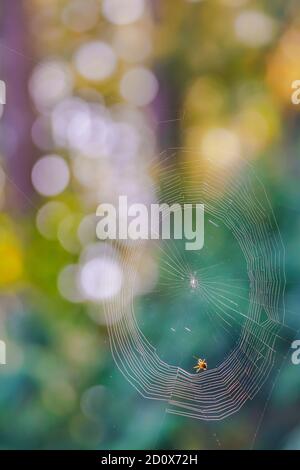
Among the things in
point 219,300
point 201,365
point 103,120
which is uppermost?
point 103,120

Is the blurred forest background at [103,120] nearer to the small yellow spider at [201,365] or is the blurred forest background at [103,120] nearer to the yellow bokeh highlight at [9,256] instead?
the yellow bokeh highlight at [9,256]

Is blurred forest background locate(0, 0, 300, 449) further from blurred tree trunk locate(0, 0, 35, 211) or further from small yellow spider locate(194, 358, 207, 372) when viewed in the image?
small yellow spider locate(194, 358, 207, 372)

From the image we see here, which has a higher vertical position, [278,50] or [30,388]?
[278,50]

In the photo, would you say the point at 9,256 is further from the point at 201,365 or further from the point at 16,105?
the point at 201,365

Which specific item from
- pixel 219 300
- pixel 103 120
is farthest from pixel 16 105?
pixel 219 300

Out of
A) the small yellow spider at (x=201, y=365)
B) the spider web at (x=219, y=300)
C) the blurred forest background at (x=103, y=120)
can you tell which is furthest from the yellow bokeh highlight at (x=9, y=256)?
the small yellow spider at (x=201, y=365)

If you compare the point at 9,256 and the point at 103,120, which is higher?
the point at 103,120
